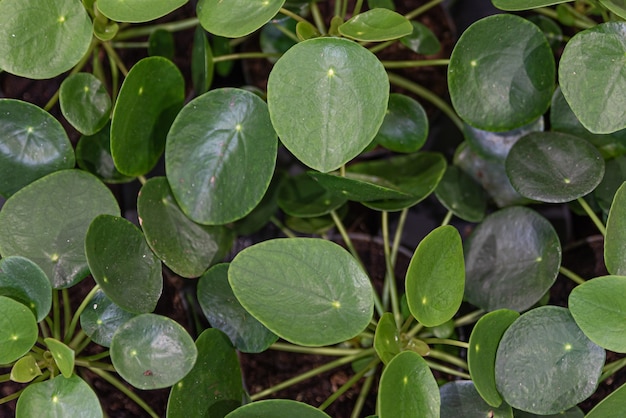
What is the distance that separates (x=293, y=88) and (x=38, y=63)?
379 mm

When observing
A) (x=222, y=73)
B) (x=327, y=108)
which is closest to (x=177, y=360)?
(x=327, y=108)

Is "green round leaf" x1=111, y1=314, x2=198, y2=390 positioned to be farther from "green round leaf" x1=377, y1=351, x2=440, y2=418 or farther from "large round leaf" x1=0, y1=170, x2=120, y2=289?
"green round leaf" x1=377, y1=351, x2=440, y2=418

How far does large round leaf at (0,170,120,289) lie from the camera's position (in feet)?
3.38

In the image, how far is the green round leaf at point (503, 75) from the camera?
43.1 inches

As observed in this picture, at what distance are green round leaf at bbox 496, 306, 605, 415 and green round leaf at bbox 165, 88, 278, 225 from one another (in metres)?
0.44

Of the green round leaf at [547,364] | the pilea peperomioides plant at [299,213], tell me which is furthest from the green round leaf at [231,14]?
the green round leaf at [547,364]

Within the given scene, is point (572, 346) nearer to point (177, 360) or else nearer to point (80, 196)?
point (177, 360)

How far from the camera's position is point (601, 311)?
97 centimetres

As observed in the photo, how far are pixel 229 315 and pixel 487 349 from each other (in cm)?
40

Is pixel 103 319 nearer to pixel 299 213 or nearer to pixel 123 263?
pixel 123 263

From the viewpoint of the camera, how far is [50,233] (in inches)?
41.3

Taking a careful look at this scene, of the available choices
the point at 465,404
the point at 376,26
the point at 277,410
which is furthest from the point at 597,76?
the point at 277,410

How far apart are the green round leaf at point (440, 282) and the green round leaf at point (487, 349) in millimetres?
50

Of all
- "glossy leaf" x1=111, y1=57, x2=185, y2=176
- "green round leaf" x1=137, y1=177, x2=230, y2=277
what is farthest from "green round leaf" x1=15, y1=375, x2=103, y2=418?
"glossy leaf" x1=111, y1=57, x2=185, y2=176
